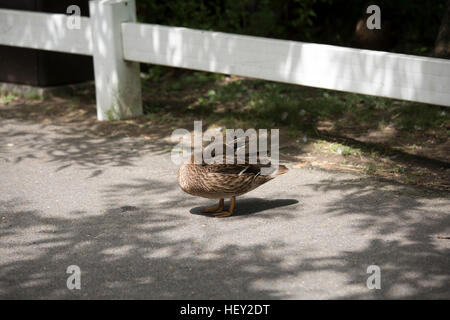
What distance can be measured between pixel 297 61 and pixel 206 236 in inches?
106

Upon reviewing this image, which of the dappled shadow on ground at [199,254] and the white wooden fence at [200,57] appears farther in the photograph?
the white wooden fence at [200,57]

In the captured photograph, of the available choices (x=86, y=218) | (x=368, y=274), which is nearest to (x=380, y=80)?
(x=368, y=274)

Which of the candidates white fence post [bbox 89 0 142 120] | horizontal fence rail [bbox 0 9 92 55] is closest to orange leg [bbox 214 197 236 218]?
white fence post [bbox 89 0 142 120]

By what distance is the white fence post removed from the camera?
791cm

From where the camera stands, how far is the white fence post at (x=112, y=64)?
7.91m

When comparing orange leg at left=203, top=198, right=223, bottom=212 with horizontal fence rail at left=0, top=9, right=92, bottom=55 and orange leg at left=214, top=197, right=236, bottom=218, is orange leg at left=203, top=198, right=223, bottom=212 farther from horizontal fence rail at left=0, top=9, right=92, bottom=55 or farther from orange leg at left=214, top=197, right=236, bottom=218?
horizontal fence rail at left=0, top=9, right=92, bottom=55

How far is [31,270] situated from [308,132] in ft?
13.3

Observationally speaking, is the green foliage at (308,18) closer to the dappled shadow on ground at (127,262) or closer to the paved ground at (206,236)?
the paved ground at (206,236)

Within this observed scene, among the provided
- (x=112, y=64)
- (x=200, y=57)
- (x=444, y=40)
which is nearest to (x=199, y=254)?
(x=200, y=57)

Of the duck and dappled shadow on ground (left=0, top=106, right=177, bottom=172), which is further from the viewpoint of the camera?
dappled shadow on ground (left=0, top=106, right=177, bottom=172)

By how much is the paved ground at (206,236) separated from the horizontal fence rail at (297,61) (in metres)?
1.00

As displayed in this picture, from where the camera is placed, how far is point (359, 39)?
9555 millimetres

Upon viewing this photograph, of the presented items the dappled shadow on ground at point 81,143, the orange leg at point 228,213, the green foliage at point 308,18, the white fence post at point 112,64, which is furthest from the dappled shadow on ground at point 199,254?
the green foliage at point 308,18

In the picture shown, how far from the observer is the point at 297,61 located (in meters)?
6.82
